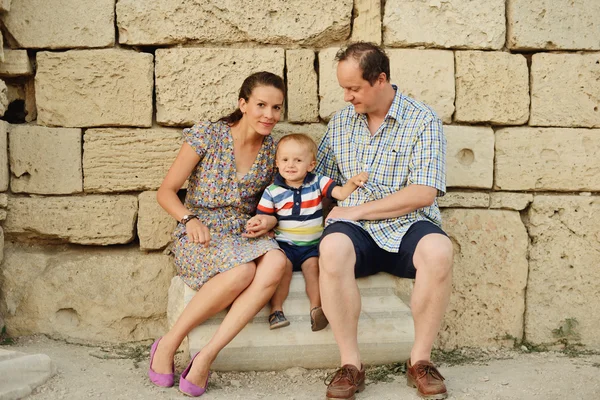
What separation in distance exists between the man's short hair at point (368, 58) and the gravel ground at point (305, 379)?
5.58 ft

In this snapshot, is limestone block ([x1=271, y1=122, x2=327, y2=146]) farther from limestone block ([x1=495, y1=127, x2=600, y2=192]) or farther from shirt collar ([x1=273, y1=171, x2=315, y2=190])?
limestone block ([x1=495, y1=127, x2=600, y2=192])

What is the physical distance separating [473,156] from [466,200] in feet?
0.99

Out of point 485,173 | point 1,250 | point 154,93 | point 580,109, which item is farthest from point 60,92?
point 580,109

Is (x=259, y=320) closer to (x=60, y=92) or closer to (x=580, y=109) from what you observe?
(x=60, y=92)

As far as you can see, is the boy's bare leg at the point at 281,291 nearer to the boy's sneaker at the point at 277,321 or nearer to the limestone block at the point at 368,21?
the boy's sneaker at the point at 277,321

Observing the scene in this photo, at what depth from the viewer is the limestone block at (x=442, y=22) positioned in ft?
15.6

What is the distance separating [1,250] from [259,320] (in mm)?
1820

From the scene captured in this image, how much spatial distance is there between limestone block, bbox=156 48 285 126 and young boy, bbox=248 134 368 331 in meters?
0.79

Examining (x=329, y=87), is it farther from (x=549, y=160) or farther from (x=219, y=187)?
(x=549, y=160)

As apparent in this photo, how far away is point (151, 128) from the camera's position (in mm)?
4766

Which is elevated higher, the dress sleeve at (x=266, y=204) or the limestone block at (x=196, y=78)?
the limestone block at (x=196, y=78)

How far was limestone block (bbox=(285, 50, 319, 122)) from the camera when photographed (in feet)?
15.7

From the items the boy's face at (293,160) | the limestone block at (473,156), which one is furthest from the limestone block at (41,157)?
the limestone block at (473,156)

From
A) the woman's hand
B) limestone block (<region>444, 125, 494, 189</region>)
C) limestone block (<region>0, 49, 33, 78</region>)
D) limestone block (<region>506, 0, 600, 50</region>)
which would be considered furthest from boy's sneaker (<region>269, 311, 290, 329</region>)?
limestone block (<region>506, 0, 600, 50</region>)
